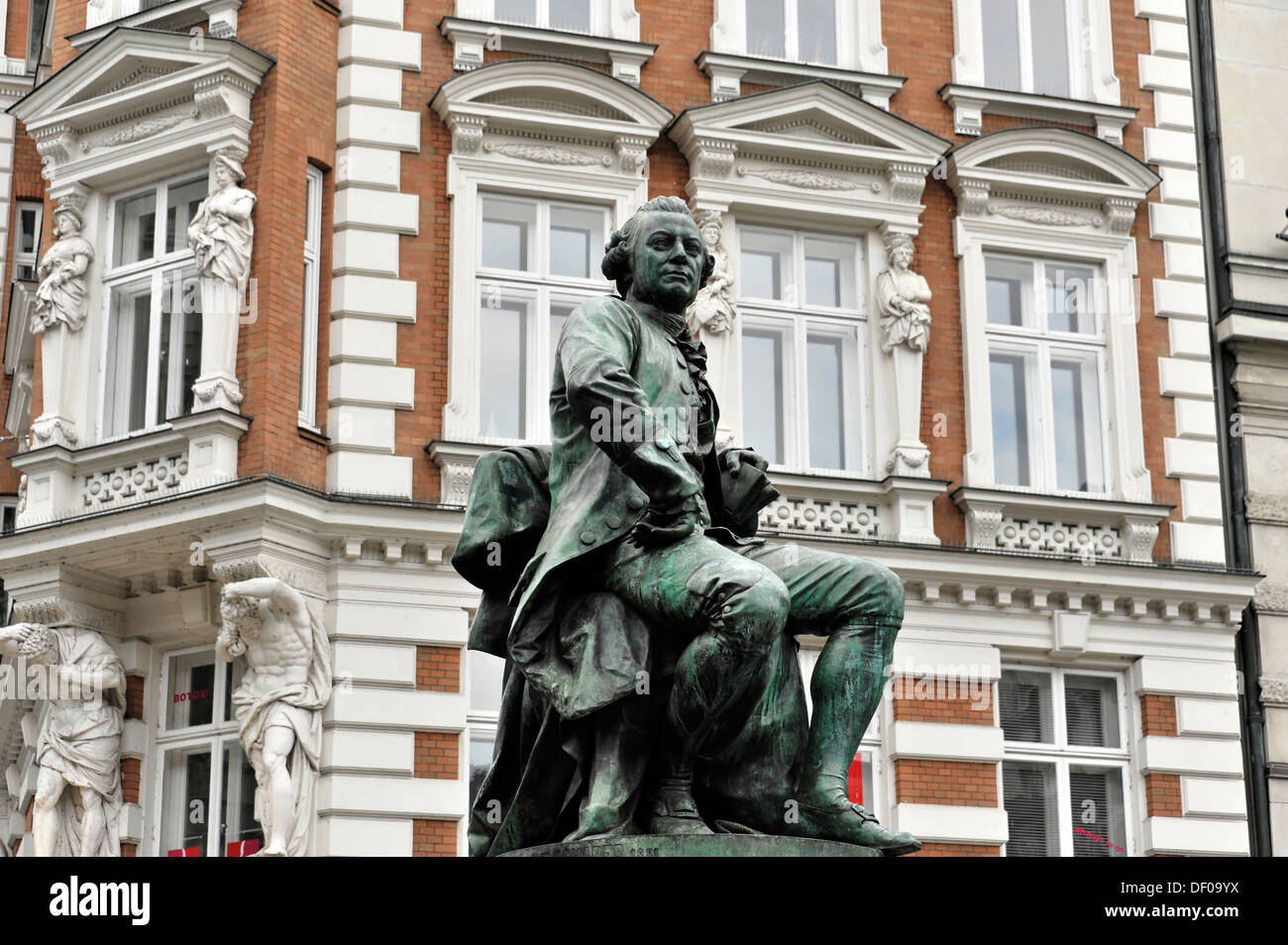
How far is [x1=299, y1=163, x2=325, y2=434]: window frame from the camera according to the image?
1869 cm

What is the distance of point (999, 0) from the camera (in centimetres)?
2181

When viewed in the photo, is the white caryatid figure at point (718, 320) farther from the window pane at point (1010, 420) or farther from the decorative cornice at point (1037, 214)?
the decorative cornice at point (1037, 214)

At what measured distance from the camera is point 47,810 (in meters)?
17.9

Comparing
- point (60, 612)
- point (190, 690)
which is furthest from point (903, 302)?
point (60, 612)

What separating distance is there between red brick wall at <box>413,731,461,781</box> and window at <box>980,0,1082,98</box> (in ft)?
28.1

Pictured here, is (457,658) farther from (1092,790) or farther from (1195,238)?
(1195,238)

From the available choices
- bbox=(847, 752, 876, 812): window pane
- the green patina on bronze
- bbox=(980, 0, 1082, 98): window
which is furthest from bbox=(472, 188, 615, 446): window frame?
the green patina on bronze

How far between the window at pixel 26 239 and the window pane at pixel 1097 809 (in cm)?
1220

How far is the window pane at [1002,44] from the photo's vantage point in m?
21.6

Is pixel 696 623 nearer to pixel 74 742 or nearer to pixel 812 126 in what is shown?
pixel 74 742

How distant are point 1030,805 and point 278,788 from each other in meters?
6.76

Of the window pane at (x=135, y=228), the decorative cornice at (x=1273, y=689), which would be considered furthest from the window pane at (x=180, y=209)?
the decorative cornice at (x=1273, y=689)
